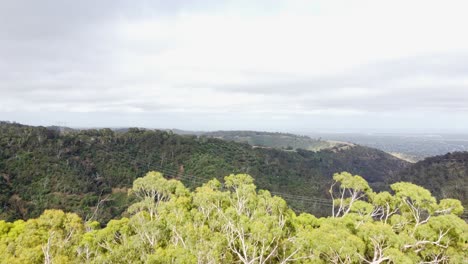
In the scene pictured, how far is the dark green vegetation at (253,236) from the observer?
54.3 ft

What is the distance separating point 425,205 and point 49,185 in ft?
283

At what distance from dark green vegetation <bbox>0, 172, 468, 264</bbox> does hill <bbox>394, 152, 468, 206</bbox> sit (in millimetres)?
82641

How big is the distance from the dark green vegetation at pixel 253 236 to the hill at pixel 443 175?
271ft

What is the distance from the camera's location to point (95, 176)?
302 feet

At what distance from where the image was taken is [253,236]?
18406mm

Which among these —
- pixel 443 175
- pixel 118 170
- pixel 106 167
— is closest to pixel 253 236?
pixel 118 170

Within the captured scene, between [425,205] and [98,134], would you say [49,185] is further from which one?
[425,205]

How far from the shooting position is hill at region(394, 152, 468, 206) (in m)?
92.9

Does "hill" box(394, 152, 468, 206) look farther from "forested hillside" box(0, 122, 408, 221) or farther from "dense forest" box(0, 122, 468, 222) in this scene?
"forested hillside" box(0, 122, 408, 221)

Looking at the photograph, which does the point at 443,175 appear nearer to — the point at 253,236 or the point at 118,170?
the point at 118,170

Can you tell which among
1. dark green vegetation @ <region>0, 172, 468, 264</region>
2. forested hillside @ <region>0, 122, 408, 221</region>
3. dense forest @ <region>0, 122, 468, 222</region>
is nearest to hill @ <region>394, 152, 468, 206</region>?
dense forest @ <region>0, 122, 468, 222</region>

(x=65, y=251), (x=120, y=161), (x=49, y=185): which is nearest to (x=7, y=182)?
(x=49, y=185)

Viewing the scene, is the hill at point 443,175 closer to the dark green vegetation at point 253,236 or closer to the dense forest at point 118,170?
the dense forest at point 118,170

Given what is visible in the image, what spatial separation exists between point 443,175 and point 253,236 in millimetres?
124781
